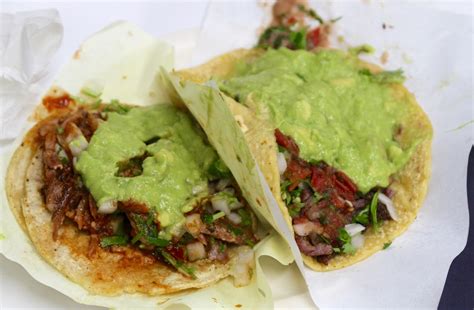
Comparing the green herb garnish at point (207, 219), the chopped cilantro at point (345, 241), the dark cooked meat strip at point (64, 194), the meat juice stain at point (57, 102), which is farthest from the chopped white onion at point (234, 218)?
the meat juice stain at point (57, 102)

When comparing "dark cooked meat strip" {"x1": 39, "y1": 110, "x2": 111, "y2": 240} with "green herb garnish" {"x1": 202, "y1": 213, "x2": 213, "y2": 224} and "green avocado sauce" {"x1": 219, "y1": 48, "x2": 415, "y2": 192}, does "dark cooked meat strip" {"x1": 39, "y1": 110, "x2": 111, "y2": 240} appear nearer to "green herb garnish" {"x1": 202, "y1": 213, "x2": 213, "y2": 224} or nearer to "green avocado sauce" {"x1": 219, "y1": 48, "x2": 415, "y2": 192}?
"green herb garnish" {"x1": 202, "y1": 213, "x2": 213, "y2": 224}

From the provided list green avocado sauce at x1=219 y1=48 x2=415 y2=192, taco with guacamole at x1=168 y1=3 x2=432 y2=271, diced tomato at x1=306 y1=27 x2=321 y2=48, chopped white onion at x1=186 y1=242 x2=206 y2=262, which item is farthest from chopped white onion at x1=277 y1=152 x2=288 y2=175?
diced tomato at x1=306 y1=27 x2=321 y2=48

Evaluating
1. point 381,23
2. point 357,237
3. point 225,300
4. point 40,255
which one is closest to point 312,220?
point 357,237

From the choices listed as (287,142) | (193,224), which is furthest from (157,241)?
(287,142)

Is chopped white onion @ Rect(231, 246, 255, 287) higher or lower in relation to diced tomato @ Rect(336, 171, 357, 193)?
lower

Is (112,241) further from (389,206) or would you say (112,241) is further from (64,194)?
(389,206)

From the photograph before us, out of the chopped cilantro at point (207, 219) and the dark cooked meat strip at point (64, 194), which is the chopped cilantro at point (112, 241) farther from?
the chopped cilantro at point (207, 219)
